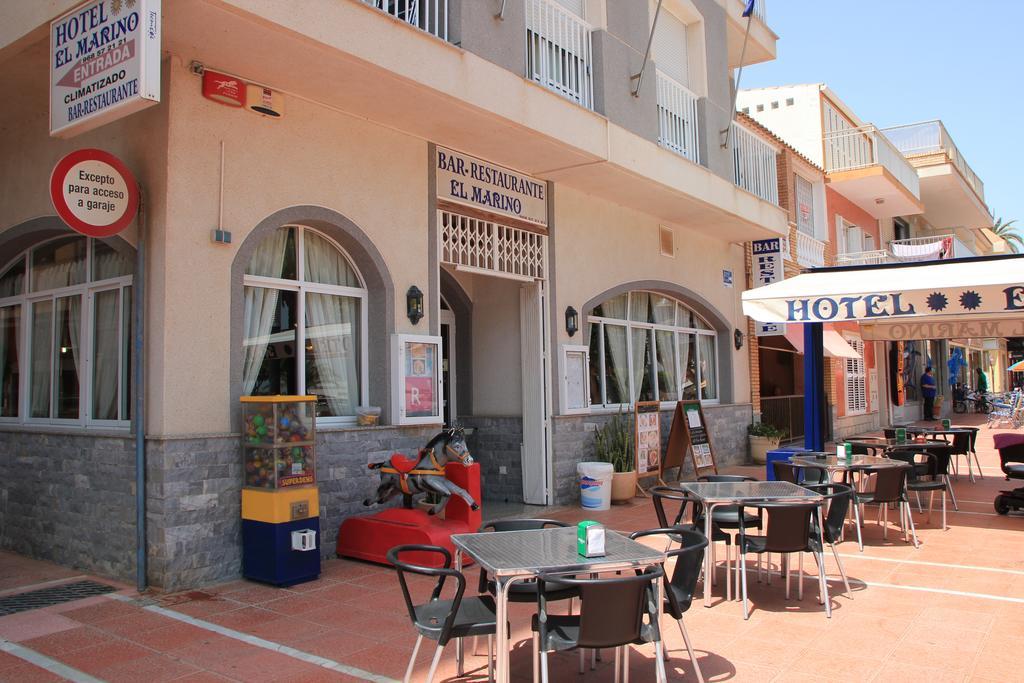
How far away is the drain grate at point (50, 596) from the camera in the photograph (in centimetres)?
593

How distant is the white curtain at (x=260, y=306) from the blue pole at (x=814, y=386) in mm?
6544

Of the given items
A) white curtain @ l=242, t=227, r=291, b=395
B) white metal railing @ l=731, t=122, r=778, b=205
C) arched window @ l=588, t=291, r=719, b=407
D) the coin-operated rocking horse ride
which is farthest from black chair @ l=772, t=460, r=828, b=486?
white metal railing @ l=731, t=122, r=778, b=205

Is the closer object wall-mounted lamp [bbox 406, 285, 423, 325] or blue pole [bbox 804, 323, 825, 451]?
wall-mounted lamp [bbox 406, 285, 423, 325]

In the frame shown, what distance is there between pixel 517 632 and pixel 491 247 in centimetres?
511

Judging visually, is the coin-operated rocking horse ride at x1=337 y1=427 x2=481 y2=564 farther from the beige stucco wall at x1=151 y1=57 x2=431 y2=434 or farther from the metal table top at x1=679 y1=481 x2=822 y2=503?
the metal table top at x1=679 y1=481 x2=822 y2=503

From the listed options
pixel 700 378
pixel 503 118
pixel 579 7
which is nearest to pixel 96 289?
pixel 503 118

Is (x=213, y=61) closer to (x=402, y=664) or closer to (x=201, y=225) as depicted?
(x=201, y=225)

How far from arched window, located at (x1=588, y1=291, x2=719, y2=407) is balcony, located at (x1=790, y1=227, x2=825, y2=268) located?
13.1ft

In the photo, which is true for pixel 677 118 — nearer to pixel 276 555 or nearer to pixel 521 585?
pixel 276 555

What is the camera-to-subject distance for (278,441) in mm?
6309

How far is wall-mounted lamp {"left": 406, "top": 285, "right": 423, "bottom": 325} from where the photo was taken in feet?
26.6

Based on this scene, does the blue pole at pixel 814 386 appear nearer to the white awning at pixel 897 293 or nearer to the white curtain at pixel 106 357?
the white awning at pixel 897 293

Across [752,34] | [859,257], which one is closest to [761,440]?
[752,34]

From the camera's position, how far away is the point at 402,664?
4.62 m
